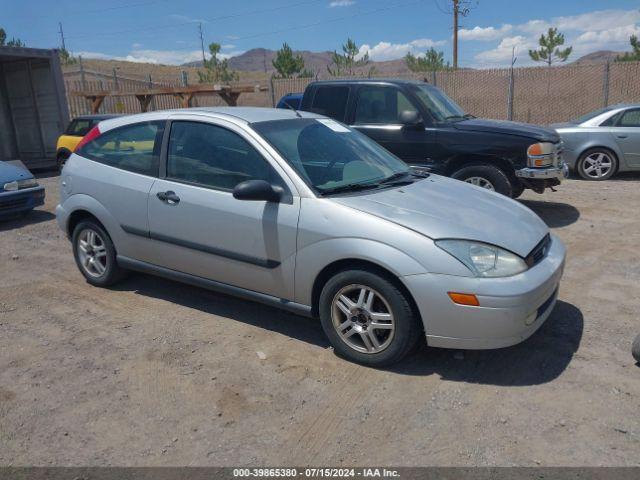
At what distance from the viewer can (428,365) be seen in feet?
12.2

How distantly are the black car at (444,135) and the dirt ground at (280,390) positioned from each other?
234 centimetres

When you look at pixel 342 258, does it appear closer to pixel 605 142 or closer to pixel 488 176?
pixel 488 176

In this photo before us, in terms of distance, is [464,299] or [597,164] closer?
[464,299]

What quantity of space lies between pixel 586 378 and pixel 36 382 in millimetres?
3551

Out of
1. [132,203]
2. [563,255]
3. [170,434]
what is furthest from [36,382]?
[563,255]

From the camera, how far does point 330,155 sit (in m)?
4.32

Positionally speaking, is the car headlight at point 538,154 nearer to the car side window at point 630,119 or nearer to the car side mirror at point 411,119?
the car side mirror at point 411,119

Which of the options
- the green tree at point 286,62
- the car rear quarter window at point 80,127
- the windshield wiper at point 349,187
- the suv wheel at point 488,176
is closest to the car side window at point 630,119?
the suv wheel at point 488,176

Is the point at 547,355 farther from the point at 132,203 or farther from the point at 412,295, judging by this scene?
the point at 132,203

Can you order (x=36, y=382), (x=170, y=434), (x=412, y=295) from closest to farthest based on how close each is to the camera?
1. (x=170, y=434)
2. (x=412, y=295)
3. (x=36, y=382)

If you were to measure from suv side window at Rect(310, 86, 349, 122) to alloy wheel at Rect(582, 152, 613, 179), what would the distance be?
17.5ft

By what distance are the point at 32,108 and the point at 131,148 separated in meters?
13.8

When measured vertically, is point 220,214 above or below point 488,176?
above

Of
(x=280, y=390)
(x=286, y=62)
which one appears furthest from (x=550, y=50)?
(x=280, y=390)
